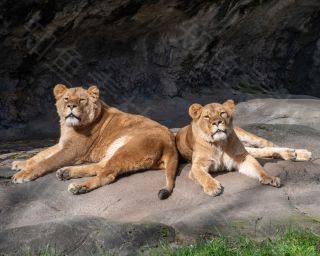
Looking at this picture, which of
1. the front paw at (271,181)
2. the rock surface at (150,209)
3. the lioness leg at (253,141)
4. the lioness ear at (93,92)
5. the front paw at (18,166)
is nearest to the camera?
the rock surface at (150,209)

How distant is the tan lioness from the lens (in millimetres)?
6531

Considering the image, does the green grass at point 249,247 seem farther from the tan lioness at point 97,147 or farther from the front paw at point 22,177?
the front paw at point 22,177

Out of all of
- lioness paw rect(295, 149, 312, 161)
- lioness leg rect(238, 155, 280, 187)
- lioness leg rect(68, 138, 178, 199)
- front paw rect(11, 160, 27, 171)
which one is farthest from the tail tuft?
front paw rect(11, 160, 27, 171)

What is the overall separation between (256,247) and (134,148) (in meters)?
2.26

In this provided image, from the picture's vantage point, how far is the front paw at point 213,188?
6035 millimetres

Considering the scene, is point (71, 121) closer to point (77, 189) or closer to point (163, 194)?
point (77, 189)

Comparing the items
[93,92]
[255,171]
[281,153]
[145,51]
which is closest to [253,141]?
[281,153]

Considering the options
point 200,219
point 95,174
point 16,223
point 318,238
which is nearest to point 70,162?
point 95,174

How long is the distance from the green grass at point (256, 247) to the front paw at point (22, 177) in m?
2.31

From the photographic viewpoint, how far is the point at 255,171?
643 centimetres

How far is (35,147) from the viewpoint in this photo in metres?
9.45

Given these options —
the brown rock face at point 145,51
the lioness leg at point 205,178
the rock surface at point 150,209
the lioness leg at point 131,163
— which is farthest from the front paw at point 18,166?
the brown rock face at point 145,51

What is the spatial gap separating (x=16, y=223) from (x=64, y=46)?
5903mm

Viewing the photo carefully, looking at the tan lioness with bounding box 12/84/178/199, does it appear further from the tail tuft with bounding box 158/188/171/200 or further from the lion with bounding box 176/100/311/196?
the lion with bounding box 176/100/311/196
